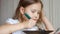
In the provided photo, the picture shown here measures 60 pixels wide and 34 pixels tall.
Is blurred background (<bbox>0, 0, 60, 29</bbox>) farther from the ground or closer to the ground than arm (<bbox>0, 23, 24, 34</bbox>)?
farther from the ground

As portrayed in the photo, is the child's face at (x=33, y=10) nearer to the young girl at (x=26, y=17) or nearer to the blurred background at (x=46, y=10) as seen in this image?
the young girl at (x=26, y=17)

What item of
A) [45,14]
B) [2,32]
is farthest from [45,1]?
[2,32]

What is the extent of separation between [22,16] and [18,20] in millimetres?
29

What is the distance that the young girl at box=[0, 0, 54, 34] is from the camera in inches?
28.3

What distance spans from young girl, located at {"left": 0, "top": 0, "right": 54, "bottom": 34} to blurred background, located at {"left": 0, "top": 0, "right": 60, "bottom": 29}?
6 centimetres

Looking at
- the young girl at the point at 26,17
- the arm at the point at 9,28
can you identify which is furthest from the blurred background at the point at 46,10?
the arm at the point at 9,28

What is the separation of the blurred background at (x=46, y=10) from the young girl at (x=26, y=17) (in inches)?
2.2

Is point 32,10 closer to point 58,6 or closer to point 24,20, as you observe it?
point 24,20

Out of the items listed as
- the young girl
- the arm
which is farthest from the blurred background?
the arm

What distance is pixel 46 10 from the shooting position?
894 millimetres

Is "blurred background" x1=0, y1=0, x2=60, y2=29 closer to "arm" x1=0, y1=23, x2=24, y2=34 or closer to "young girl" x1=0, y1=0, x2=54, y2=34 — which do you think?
"young girl" x1=0, y1=0, x2=54, y2=34

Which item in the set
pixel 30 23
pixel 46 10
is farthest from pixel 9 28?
pixel 46 10

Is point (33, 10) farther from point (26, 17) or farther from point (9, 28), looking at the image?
point (9, 28)

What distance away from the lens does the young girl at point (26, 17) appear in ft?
2.35
